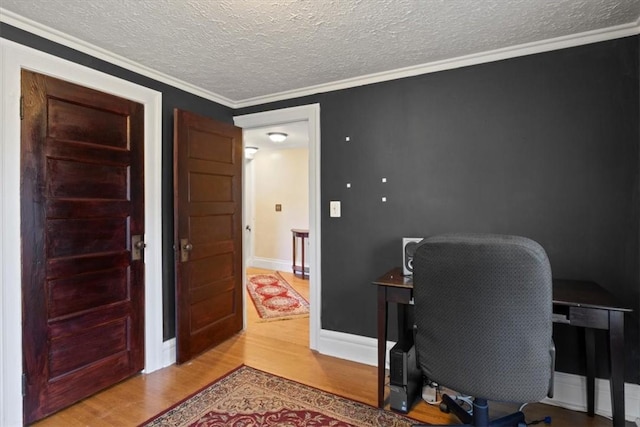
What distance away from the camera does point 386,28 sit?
75.2 inches

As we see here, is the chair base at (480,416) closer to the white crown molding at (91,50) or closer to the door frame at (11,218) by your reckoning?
the door frame at (11,218)

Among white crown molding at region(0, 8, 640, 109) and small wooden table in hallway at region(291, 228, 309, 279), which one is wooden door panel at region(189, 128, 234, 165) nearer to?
white crown molding at region(0, 8, 640, 109)

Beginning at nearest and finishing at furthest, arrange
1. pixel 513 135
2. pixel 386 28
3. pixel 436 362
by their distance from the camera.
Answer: pixel 436 362, pixel 386 28, pixel 513 135

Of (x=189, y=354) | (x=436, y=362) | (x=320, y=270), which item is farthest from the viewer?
(x=320, y=270)

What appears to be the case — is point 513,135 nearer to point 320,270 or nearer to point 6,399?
point 320,270

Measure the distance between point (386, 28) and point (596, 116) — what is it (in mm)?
1382

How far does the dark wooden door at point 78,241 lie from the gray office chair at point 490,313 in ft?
6.67

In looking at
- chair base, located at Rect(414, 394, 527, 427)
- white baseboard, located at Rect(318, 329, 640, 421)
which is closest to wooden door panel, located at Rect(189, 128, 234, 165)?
chair base, located at Rect(414, 394, 527, 427)

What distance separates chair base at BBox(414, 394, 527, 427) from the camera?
1593mm

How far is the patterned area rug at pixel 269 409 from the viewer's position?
192cm

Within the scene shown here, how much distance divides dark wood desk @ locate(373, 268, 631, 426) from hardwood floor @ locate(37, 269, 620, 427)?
26 cm

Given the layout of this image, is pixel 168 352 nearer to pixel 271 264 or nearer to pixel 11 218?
pixel 11 218

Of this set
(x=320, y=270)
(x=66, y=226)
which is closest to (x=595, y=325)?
(x=320, y=270)

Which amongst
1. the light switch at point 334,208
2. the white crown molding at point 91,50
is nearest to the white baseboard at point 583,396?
the light switch at point 334,208
